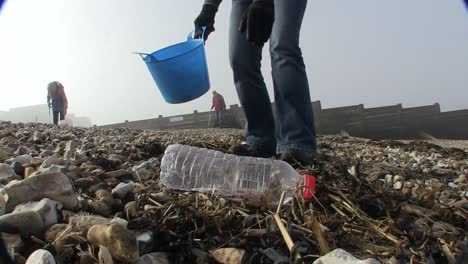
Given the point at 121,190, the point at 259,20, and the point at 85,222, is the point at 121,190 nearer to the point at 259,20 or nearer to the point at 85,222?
the point at 85,222

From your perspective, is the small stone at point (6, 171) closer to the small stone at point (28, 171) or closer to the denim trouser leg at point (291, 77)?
the small stone at point (28, 171)

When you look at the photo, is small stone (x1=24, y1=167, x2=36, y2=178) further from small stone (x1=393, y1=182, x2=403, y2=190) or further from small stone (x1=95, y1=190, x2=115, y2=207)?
small stone (x1=393, y1=182, x2=403, y2=190)

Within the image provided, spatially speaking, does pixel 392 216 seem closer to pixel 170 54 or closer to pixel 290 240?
pixel 290 240

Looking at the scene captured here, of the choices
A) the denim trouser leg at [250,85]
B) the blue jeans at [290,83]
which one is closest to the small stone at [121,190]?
the blue jeans at [290,83]


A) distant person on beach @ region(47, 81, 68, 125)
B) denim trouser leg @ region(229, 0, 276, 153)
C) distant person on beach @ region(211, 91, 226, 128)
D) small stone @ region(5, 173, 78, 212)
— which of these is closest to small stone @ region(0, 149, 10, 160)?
small stone @ region(5, 173, 78, 212)

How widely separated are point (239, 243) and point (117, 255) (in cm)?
34

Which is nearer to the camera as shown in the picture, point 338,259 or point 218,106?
point 338,259

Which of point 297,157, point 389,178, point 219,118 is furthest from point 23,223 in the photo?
point 219,118

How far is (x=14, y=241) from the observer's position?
39.0 inches

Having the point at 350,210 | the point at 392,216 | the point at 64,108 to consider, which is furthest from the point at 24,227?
the point at 64,108

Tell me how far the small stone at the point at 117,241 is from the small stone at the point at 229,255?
0.22 m

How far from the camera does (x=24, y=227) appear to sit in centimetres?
105

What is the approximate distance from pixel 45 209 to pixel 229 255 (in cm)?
57

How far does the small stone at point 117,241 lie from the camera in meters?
0.95
